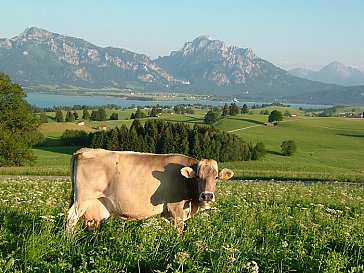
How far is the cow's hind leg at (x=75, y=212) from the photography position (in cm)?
959

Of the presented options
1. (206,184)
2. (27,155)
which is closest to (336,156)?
(27,155)

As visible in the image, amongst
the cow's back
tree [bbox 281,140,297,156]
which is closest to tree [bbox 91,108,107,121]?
tree [bbox 281,140,297,156]

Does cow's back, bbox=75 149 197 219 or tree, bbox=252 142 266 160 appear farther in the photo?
tree, bbox=252 142 266 160

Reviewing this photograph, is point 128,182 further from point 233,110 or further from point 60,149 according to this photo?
point 233,110

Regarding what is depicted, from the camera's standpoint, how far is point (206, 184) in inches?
396

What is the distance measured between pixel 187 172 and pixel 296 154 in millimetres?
84860

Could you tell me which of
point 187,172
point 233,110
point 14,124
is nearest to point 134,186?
point 187,172

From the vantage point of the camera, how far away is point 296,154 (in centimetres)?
9138

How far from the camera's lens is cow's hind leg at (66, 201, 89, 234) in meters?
9.59

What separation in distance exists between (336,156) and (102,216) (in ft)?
290

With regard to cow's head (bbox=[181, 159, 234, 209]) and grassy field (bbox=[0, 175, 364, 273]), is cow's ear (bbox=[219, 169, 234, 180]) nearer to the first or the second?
cow's head (bbox=[181, 159, 234, 209])

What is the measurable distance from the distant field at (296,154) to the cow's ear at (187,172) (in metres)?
36.7

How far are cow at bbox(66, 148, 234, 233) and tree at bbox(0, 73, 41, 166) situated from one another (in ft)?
165

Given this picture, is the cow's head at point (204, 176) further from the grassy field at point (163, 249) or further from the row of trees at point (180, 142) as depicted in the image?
the row of trees at point (180, 142)
